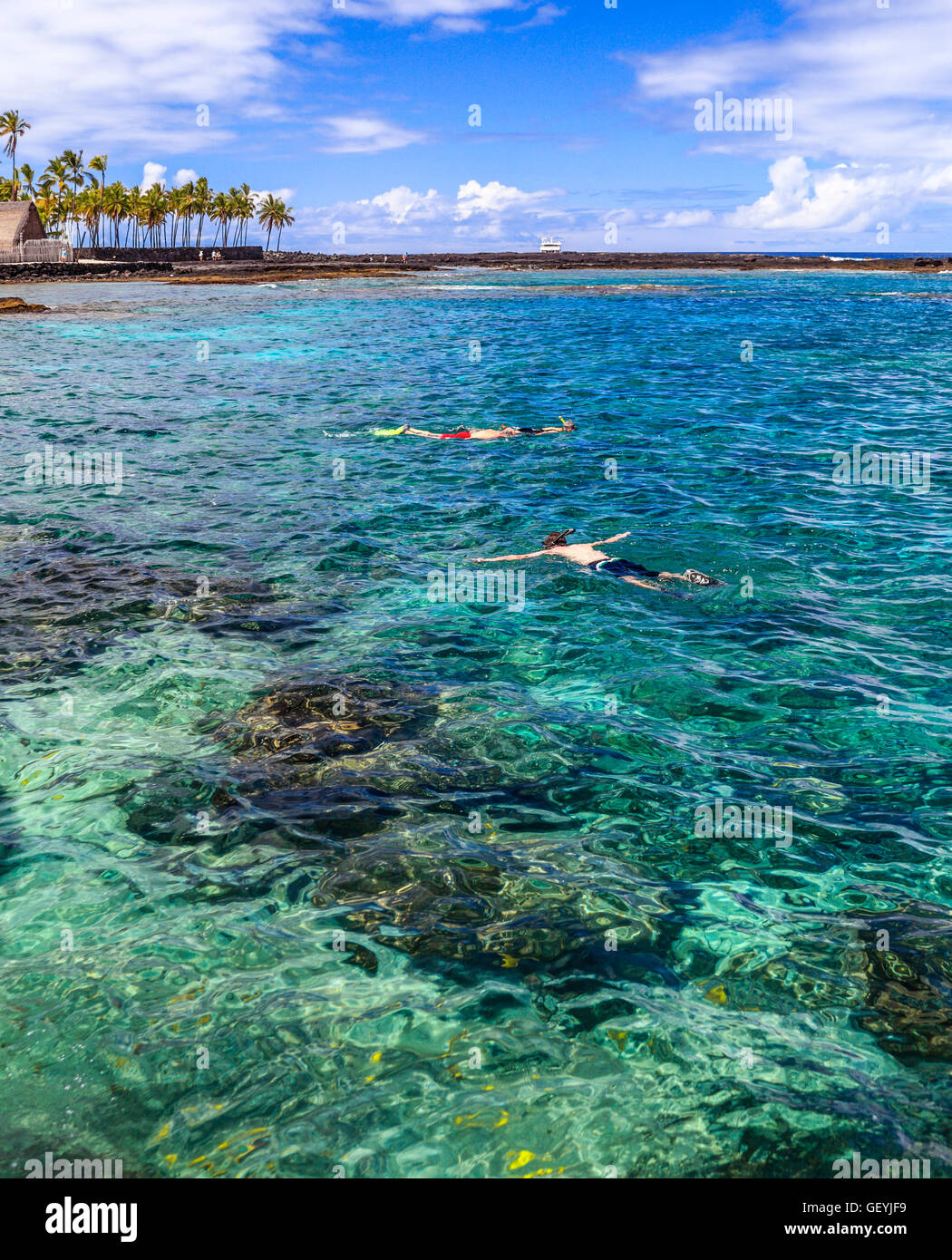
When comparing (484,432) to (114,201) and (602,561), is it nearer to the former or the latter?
(602,561)

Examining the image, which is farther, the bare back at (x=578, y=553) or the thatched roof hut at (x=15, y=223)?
the thatched roof hut at (x=15, y=223)

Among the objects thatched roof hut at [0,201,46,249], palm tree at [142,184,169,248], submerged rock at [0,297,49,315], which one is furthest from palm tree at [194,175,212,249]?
submerged rock at [0,297,49,315]

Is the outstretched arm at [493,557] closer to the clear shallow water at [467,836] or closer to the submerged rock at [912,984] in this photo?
the clear shallow water at [467,836]

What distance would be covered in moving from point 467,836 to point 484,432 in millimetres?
16218

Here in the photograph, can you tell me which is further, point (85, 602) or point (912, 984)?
point (85, 602)

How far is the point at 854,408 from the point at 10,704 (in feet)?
77.5

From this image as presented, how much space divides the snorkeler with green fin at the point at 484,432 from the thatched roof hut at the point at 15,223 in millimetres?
93862

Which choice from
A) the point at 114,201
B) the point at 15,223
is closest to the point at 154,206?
the point at 114,201

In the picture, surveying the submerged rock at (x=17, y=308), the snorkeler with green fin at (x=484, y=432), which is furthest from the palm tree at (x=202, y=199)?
the snorkeler with green fin at (x=484, y=432)

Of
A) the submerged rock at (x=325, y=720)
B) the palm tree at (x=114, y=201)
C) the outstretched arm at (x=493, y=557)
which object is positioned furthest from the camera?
the palm tree at (x=114, y=201)

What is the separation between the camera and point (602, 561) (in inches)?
460

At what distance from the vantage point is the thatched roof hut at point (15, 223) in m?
91.0

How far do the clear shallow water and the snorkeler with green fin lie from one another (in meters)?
5.33
